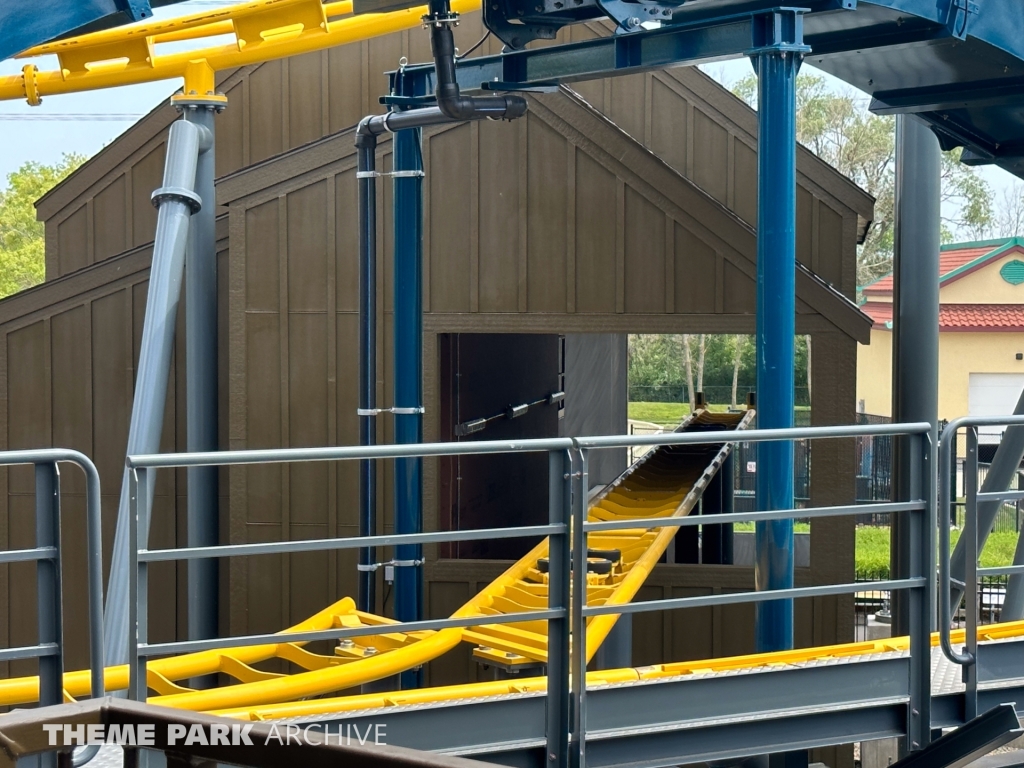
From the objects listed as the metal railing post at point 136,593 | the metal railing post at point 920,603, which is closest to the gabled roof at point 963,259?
the metal railing post at point 920,603

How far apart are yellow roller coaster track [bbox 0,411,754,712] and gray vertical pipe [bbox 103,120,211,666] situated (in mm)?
824

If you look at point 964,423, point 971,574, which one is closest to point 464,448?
point 964,423

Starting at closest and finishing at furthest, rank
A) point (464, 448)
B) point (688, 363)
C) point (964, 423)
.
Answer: point (464, 448)
point (964, 423)
point (688, 363)

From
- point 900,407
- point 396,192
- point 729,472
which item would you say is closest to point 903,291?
point 900,407

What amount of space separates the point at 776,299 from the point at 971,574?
1.42 metres

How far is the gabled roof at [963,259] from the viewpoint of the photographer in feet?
108

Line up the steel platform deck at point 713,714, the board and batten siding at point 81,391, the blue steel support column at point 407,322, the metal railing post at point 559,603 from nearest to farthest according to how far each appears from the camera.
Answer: the metal railing post at point 559,603 < the steel platform deck at point 713,714 < the blue steel support column at point 407,322 < the board and batten siding at point 81,391

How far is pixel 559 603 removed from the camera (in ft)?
12.2

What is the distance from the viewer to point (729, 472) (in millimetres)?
10430

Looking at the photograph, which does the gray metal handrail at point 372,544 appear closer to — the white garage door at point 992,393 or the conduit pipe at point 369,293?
the conduit pipe at point 369,293

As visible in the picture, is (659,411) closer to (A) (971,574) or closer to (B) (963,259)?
(B) (963,259)

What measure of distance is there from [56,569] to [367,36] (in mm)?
6355

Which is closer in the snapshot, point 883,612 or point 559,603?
point 559,603

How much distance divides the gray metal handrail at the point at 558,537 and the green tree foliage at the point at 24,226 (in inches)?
1734
